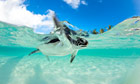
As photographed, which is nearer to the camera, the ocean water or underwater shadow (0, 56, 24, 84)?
underwater shadow (0, 56, 24, 84)

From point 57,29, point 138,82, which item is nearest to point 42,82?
point 57,29

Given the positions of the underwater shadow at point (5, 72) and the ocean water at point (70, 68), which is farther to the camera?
the ocean water at point (70, 68)

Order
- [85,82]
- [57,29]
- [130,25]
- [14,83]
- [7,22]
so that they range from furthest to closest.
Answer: [130,25] < [7,22] < [85,82] < [14,83] < [57,29]

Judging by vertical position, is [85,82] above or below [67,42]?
below

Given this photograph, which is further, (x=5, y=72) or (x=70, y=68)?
(x=70, y=68)

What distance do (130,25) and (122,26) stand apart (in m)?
0.88

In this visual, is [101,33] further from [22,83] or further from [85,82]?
[22,83]

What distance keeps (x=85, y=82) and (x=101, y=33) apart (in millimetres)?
10014

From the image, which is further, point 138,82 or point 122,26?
point 122,26

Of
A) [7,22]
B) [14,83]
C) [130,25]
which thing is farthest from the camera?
[130,25]

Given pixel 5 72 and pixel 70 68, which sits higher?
pixel 5 72

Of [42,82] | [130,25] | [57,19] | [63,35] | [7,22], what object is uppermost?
[7,22]

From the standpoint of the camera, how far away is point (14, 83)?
6.52 m

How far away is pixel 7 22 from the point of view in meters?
10.8
